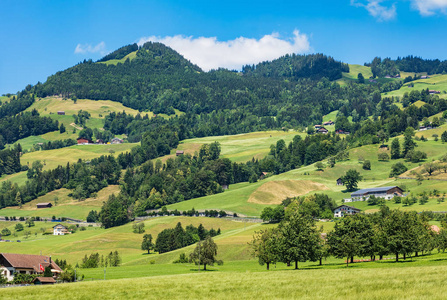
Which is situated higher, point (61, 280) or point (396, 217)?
point (396, 217)

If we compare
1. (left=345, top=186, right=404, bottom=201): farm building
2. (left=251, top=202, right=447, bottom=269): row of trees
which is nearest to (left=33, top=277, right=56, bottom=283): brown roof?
(left=251, top=202, right=447, bottom=269): row of trees

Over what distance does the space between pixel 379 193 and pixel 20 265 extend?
140 m

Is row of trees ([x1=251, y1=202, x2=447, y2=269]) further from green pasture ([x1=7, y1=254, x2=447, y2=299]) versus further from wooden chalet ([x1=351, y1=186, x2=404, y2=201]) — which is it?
wooden chalet ([x1=351, y1=186, x2=404, y2=201])

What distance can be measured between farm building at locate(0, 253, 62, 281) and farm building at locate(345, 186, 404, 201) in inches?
5113

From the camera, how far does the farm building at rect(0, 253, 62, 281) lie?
89.1 m

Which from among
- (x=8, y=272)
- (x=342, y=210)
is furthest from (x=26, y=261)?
(x=342, y=210)

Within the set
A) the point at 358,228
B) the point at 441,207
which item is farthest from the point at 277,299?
the point at 441,207

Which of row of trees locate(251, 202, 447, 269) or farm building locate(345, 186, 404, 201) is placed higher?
farm building locate(345, 186, 404, 201)

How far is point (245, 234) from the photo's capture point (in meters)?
155

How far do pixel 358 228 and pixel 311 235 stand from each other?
31.4 feet

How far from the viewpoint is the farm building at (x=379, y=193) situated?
187 meters

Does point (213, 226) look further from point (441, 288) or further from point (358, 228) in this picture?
point (441, 288)

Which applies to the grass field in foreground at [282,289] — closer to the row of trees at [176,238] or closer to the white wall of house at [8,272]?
the white wall of house at [8,272]

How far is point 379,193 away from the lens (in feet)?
630
